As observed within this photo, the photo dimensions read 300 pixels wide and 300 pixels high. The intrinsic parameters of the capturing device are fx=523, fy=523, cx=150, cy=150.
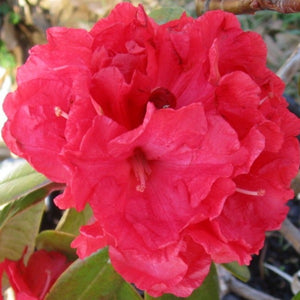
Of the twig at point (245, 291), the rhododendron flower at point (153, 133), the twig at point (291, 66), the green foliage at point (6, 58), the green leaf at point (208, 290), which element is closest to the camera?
the rhododendron flower at point (153, 133)

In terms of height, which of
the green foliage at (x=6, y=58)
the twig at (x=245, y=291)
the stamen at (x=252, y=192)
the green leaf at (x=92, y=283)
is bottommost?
the twig at (x=245, y=291)

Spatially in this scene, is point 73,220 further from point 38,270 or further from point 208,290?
point 208,290

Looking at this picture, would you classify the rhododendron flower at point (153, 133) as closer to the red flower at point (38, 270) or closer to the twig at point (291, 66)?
the red flower at point (38, 270)

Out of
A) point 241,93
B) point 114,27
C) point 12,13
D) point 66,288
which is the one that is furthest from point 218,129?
point 12,13

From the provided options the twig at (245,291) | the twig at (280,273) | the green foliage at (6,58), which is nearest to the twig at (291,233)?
the twig at (245,291)

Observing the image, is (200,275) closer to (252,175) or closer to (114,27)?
(252,175)

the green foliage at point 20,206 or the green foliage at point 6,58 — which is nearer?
the green foliage at point 20,206

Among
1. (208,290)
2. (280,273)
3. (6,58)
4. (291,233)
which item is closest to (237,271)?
(208,290)
